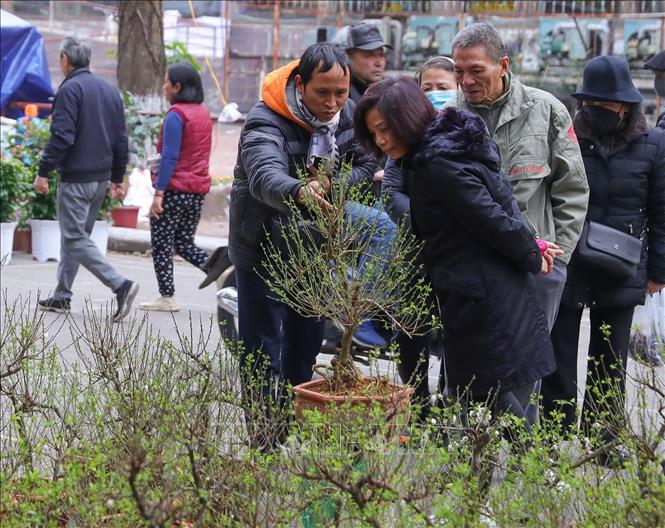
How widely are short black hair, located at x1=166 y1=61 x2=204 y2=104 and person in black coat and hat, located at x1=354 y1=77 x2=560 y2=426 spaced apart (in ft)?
14.2

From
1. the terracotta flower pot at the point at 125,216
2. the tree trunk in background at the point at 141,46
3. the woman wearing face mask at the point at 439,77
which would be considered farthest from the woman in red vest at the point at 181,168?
the tree trunk in background at the point at 141,46

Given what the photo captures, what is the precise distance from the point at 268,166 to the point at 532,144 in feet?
3.47

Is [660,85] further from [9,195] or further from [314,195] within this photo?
[9,195]

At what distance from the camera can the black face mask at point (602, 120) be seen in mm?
5203

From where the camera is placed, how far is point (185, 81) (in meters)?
8.44

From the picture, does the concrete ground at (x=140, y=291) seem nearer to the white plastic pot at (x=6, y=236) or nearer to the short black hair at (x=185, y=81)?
the white plastic pot at (x=6, y=236)

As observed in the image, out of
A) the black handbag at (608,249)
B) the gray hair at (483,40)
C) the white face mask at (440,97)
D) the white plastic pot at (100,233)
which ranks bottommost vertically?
the white plastic pot at (100,233)

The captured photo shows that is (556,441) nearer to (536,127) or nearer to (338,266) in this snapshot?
(338,266)

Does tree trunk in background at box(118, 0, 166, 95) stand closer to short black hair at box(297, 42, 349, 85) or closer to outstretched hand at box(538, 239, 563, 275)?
short black hair at box(297, 42, 349, 85)

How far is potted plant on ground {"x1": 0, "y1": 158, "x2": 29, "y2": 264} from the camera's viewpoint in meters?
11.5

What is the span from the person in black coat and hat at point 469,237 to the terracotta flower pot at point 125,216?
9946 millimetres

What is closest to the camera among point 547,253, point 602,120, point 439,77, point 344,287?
point 344,287

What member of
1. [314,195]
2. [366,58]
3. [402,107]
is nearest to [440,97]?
[366,58]

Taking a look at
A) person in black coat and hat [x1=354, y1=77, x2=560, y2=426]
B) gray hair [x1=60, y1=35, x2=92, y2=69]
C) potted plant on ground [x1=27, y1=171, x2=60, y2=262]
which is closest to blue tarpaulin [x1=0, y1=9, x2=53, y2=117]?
potted plant on ground [x1=27, y1=171, x2=60, y2=262]
